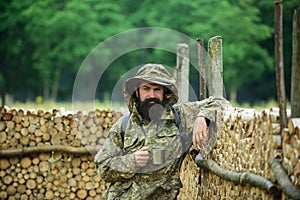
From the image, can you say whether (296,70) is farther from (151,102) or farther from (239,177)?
(151,102)

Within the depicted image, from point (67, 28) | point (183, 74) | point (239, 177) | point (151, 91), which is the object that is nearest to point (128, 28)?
point (67, 28)

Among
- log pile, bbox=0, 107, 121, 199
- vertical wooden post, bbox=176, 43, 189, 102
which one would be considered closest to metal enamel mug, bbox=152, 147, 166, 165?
vertical wooden post, bbox=176, 43, 189, 102

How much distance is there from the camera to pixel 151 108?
22.3 feet

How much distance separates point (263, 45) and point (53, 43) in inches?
500

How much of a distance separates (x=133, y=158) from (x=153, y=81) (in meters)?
0.71

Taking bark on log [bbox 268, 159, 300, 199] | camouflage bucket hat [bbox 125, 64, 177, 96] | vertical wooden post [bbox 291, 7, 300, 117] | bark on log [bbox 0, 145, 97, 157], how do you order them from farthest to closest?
bark on log [bbox 0, 145, 97, 157] → camouflage bucket hat [bbox 125, 64, 177, 96] → vertical wooden post [bbox 291, 7, 300, 117] → bark on log [bbox 268, 159, 300, 199]

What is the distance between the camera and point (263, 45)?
1790 inches

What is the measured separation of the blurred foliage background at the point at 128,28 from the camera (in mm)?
38875

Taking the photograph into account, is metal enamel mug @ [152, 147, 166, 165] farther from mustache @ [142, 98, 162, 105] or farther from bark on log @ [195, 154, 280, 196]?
bark on log @ [195, 154, 280, 196]

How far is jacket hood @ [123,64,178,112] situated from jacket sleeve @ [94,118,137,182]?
30 centimetres

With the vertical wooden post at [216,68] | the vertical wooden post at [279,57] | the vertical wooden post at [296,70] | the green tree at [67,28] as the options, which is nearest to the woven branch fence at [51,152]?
the vertical wooden post at [216,68]

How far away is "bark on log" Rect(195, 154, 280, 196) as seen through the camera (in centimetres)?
506

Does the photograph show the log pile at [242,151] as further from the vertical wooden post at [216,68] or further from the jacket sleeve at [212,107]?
the vertical wooden post at [216,68]

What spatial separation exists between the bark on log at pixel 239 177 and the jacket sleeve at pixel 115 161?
2.58 feet
